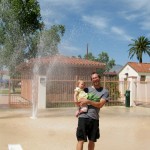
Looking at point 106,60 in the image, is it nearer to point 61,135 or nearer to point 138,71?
point 138,71

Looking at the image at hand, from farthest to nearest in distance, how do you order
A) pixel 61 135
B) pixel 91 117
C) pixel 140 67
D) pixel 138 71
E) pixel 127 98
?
1. pixel 140 67
2. pixel 138 71
3. pixel 127 98
4. pixel 61 135
5. pixel 91 117

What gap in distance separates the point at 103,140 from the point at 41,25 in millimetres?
29931

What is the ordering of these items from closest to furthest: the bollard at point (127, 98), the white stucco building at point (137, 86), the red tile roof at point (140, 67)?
the bollard at point (127, 98), the white stucco building at point (137, 86), the red tile roof at point (140, 67)

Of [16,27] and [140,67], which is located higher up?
[16,27]

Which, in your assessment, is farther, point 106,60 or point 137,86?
point 106,60

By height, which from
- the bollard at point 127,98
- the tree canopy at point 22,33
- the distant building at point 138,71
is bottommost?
the bollard at point 127,98

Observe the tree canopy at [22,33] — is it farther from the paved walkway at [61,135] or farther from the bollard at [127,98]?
the paved walkway at [61,135]

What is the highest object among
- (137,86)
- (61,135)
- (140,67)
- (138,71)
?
(140,67)

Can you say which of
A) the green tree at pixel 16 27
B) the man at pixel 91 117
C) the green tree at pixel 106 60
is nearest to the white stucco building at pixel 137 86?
the green tree at pixel 16 27

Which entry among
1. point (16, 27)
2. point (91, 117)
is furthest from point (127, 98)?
point (16, 27)

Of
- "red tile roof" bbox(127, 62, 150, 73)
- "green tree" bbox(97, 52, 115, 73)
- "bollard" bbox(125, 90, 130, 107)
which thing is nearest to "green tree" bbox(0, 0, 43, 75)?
"red tile roof" bbox(127, 62, 150, 73)

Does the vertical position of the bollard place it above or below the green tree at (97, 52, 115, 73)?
below

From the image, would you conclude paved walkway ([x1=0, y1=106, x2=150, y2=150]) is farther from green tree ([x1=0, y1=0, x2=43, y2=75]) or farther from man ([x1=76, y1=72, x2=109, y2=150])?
green tree ([x1=0, y1=0, x2=43, y2=75])

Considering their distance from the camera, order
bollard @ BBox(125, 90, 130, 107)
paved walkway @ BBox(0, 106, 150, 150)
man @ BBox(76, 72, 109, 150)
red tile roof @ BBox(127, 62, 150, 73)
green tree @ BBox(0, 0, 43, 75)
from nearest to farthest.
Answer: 1. man @ BBox(76, 72, 109, 150)
2. paved walkway @ BBox(0, 106, 150, 150)
3. bollard @ BBox(125, 90, 130, 107)
4. green tree @ BBox(0, 0, 43, 75)
5. red tile roof @ BBox(127, 62, 150, 73)
